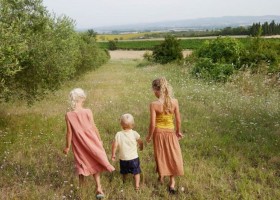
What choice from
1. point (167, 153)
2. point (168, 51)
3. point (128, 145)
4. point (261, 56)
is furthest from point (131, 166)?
point (168, 51)

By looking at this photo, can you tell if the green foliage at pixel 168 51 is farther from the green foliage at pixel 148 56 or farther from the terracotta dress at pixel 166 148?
the terracotta dress at pixel 166 148

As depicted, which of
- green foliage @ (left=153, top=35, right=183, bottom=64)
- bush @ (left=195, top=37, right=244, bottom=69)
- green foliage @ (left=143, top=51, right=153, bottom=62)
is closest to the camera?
bush @ (left=195, top=37, right=244, bottom=69)

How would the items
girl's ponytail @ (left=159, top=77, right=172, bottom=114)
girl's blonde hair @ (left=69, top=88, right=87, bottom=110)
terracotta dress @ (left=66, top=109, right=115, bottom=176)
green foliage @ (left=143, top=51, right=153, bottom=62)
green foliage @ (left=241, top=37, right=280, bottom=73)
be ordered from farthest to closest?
green foliage @ (left=143, top=51, right=153, bottom=62) → green foliage @ (left=241, top=37, right=280, bottom=73) → girl's ponytail @ (left=159, top=77, right=172, bottom=114) → terracotta dress @ (left=66, top=109, right=115, bottom=176) → girl's blonde hair @ (left=69, top=88, right=87, bottom=110)

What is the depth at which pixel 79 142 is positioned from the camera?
684 cm

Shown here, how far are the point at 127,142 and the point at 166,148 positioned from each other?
810mm

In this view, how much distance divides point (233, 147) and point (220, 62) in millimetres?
15389

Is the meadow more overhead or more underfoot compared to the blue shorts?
more underfoot

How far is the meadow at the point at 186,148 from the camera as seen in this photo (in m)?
7.11

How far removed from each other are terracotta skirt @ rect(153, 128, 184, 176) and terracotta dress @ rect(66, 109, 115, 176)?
1.04 meters

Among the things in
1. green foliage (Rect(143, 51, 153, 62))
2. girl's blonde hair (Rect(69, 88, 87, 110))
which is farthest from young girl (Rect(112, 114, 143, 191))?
green foliage (Rect(143, 51, 153, 62))

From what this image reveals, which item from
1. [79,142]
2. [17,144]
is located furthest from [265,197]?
[17,144]

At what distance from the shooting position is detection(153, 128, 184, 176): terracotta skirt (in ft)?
23.6

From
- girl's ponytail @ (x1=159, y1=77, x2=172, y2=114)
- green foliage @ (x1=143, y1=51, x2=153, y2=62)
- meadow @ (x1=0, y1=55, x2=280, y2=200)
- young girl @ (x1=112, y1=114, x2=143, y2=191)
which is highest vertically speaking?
girl's ponytail @ (x1=159, y1=77, x2=172, y2=114)

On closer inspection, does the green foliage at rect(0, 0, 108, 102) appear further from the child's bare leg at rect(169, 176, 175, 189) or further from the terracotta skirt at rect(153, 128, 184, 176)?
the child's bare leg at rect(169, 176, 175, 189)
